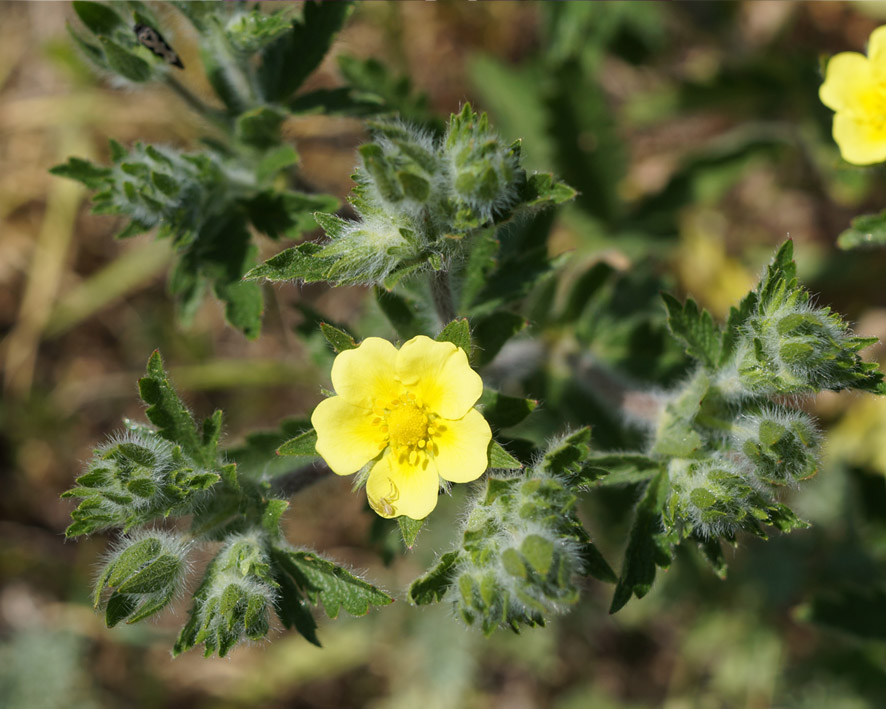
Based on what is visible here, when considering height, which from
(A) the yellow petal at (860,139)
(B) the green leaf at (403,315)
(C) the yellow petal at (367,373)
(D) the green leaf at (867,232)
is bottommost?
(B) the green leaf at (403,315)

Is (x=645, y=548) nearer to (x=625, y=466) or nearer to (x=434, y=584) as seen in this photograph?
(x=625, y=466)

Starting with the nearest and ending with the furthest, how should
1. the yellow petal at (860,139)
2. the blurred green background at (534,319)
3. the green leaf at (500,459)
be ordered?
1. the green leaf at (500,459)
2. the yellow petal at (860,139)
3. the blurred green background at (534,319)

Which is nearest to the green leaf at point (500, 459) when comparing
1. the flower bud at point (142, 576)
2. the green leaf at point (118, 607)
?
the flower bud at point (142, 576)

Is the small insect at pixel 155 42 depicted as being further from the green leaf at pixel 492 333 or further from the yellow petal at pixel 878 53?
the yellow petal at pixel 878 53

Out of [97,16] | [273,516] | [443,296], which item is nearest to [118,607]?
[273,516]

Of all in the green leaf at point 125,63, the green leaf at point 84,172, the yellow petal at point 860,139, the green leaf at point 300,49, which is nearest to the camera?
the green leaf at point 125,63

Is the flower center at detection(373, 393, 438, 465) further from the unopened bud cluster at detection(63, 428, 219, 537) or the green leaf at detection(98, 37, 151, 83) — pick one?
the green leaf at detection(98, 37, 151, 83)

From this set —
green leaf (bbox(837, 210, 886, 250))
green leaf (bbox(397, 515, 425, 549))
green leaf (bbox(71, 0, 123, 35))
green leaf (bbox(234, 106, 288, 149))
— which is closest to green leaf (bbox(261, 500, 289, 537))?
green leaf (bbox(397, 515, 425, 549))

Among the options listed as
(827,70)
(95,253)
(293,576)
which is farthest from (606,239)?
(95,253)
